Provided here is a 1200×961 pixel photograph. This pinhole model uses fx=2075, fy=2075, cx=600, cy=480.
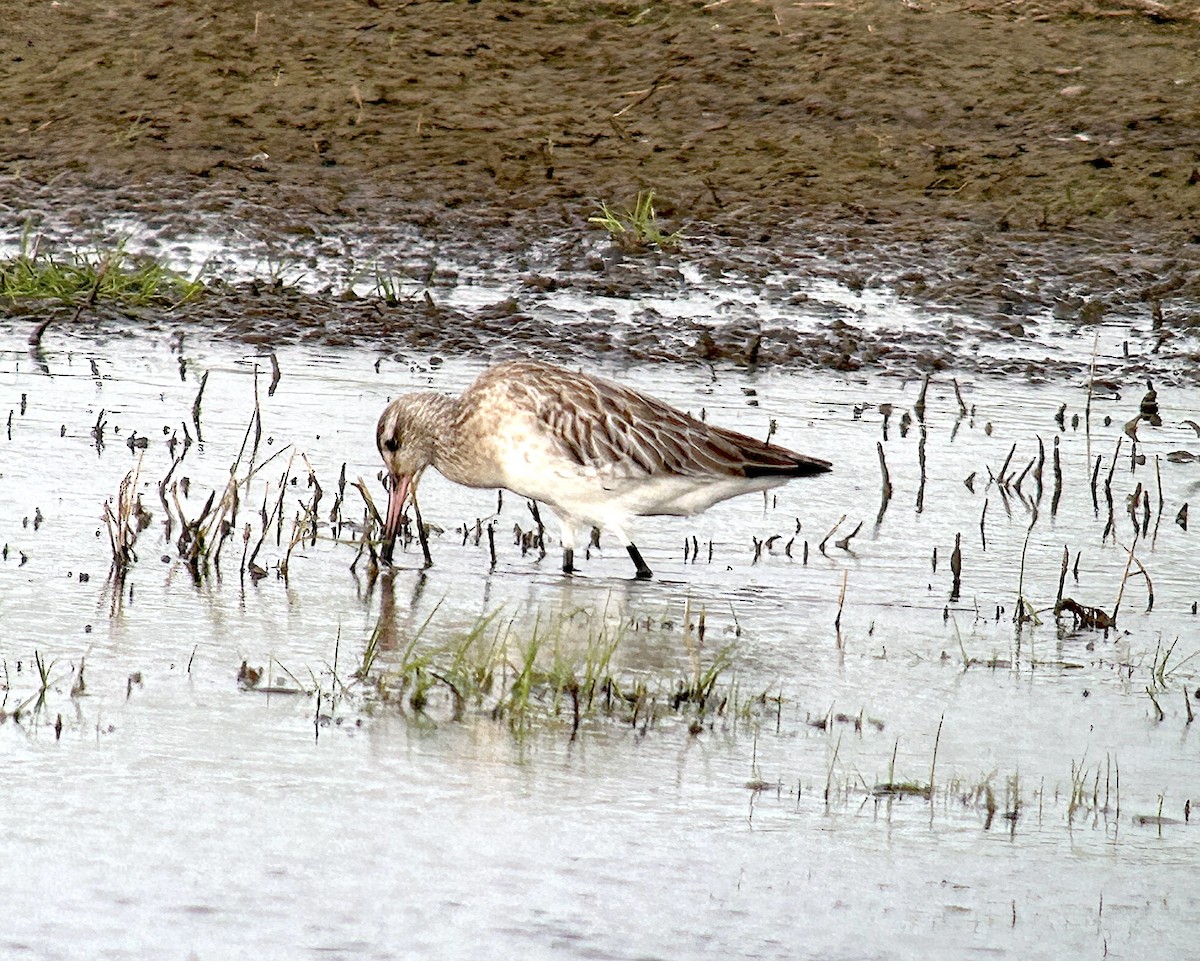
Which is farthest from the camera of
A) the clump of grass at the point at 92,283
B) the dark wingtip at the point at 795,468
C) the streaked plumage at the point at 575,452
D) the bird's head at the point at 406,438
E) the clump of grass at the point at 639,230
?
the clump of grass at the point at 639,230

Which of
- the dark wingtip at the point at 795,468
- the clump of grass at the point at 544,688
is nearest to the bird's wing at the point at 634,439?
the dark wingtip at the point at 795,468

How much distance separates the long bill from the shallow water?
183mm

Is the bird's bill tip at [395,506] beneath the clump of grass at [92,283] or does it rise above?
beneath

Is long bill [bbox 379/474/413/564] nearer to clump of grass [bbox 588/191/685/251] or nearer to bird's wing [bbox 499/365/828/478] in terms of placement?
bird's wing [bbox 499/365/828/478]

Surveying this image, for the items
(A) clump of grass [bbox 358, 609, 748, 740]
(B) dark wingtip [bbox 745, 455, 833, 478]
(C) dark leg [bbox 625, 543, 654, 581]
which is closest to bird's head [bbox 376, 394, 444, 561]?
(C) dark leg [bbox 625, 543, 654, 581]

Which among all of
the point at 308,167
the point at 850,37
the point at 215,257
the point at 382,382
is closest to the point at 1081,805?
the point at 382,382

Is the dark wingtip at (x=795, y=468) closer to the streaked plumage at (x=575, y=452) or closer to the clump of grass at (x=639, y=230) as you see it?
A: the streaked plumage at (x=575, y=452)

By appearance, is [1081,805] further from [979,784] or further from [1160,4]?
[1160,4]

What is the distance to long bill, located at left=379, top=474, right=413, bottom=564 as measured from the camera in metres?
7.56

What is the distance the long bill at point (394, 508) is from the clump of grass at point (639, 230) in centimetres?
528

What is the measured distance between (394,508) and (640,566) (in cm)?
96

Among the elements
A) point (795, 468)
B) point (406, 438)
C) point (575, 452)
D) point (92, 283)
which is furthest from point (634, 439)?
point (92, 283)

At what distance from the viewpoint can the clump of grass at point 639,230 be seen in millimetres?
13297

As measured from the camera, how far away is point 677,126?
15133mm
